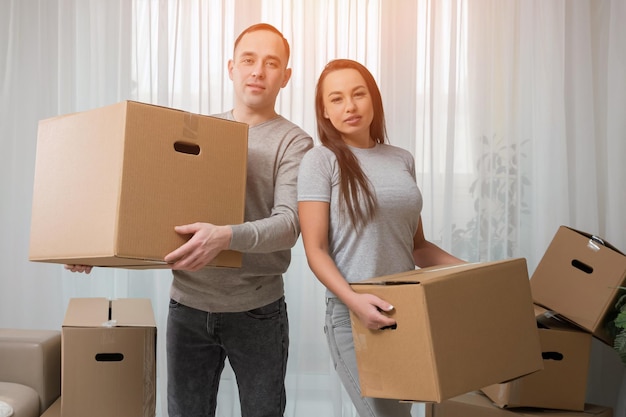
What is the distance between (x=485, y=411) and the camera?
7.39 ft

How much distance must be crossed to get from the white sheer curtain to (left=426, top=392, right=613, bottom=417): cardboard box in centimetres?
51

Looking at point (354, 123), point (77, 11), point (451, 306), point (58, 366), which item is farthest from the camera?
point (77, 11)

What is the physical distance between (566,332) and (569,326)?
0.06 meters

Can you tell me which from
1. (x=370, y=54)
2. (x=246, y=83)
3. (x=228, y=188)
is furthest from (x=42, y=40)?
(x=228, y=188)

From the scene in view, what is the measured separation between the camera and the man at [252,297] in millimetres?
1658

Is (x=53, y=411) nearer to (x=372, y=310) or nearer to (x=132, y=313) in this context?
(x=132, y=313)

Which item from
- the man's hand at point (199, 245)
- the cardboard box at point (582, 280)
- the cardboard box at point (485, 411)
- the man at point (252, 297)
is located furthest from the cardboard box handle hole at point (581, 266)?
the man's hand at point (199, 245)

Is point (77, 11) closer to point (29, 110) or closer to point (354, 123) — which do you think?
point (29, 110)

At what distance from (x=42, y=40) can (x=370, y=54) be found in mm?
1373

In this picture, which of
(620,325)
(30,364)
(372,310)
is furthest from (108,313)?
(620,325)

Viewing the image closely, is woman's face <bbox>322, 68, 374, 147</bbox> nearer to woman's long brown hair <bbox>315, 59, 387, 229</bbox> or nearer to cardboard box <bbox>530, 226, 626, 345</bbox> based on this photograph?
woman's long brown hair <bbox>315, 59, 387, 229</bbox>

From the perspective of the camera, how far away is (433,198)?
2.93m

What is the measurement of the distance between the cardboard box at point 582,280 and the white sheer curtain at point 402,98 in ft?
1.81

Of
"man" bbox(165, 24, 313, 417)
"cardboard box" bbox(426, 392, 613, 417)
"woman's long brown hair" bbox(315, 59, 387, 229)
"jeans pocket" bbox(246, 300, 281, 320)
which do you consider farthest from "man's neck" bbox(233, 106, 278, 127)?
"cardboard box" bbox(426, 392, 613, 417)
